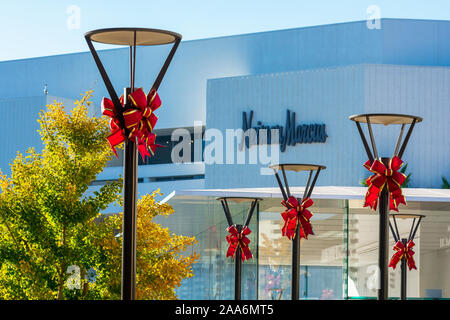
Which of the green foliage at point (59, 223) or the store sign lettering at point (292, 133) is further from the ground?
the store sign lettering at point (292, 133)

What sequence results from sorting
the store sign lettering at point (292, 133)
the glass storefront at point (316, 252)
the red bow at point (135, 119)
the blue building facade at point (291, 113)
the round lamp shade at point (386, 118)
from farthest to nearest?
the store sign lettering at point (292, 133), the blue building facade at point (291, 113), the glass storefront at point (316, 252), the round lamp shade at point (386, 118), the red bow at point (135, 119)

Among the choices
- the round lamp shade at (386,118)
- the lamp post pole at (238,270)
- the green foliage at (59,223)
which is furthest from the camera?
the lamp post pole at (238,270)

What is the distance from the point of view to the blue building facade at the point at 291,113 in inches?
1006

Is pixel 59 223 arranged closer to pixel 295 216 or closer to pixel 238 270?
pixel 295 216

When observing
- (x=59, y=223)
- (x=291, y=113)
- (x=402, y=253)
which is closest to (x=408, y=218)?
(x=402, y=253)

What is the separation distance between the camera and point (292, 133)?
49375 mm

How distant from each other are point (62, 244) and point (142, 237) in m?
1.48

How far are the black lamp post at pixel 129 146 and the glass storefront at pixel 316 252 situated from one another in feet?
50.7

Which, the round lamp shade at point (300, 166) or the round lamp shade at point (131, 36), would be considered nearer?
the round lamp shade at point (131, 36)

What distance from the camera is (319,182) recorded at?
4853 centimetres

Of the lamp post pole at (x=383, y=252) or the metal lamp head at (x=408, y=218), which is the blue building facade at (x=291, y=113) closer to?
the metal lamp head at (x=408, y=218)

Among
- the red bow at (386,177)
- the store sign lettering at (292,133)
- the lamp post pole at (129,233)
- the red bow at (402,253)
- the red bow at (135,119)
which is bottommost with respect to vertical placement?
the red bow at (402,253)

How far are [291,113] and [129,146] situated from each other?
1613 inches

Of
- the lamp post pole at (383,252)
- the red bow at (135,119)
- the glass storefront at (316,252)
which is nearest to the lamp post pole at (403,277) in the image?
the glass storefront at (316,252)
